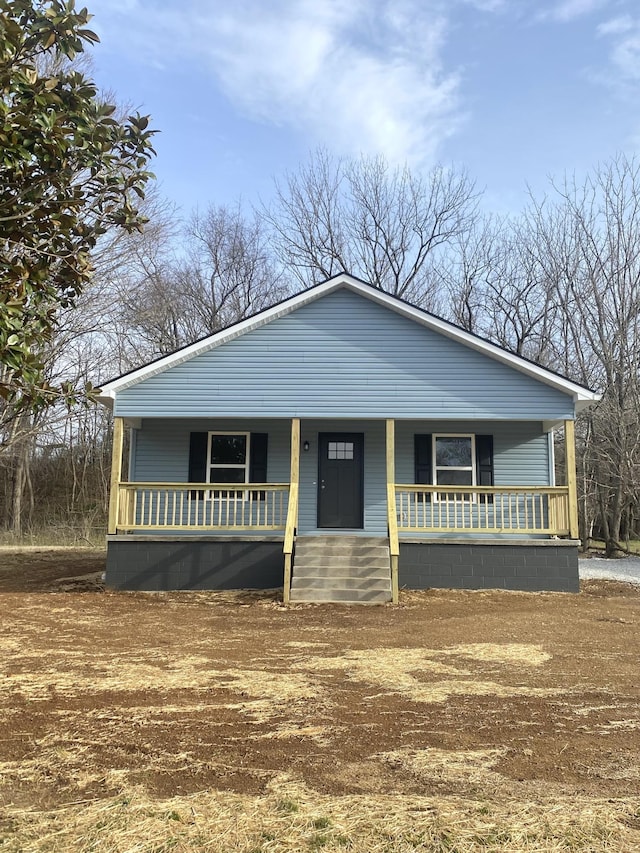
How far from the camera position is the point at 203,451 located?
14.3 meters

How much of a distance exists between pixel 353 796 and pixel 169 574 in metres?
9.26

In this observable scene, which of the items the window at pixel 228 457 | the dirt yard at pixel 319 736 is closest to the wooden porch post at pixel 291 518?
the dirt yard at pixel 319 736

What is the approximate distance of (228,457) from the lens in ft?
46.9

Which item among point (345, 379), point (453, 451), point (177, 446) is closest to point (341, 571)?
point (345, 379)

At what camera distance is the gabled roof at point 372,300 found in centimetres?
1240

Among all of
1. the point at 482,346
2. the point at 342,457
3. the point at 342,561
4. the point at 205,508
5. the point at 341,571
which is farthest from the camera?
the point at 342,457

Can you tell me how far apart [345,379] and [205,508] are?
365 cm

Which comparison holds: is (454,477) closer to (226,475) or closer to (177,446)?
(226,475)

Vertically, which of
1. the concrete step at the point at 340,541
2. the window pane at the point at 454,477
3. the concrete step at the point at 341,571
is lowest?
the concrete step at the point at 341,571

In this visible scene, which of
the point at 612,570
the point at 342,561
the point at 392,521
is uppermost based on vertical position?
the point at 392,521

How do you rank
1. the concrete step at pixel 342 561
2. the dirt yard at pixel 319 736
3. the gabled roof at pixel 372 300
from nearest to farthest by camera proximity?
the dirt yard at pixel 319 736
the concrete step at pixel 342 561
the gabled roof at pixel 372 300

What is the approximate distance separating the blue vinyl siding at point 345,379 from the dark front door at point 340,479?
5.52 ft

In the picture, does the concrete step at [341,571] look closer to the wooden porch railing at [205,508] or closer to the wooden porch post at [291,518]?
the wooden porch post at [291,518]

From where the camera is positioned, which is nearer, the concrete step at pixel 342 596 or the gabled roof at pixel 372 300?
the concrete step at pixel 342 596
